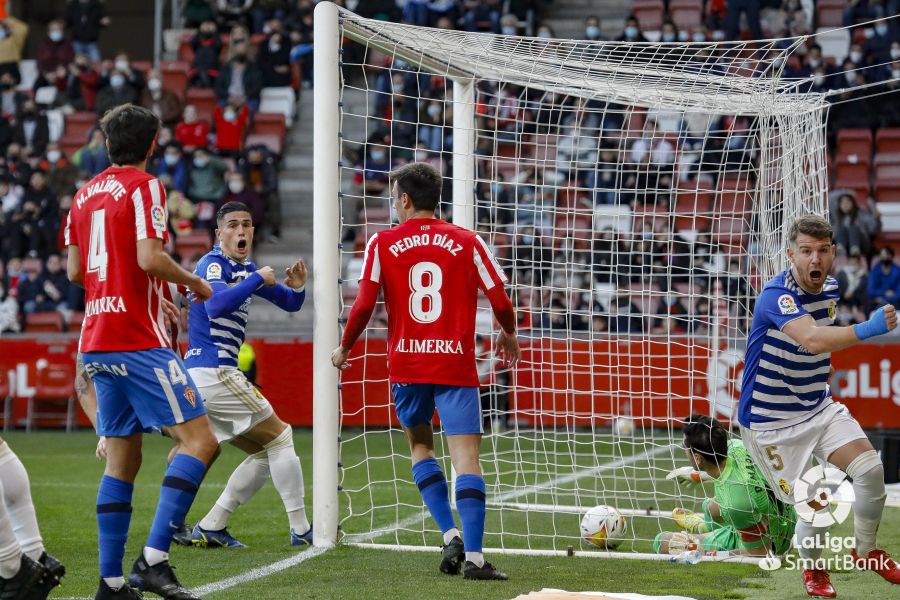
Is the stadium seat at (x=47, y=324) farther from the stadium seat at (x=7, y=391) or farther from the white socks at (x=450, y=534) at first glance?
the white socks at (x=450, y=534)

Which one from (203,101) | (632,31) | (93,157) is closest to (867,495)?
(632,31)

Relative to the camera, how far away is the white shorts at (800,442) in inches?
217

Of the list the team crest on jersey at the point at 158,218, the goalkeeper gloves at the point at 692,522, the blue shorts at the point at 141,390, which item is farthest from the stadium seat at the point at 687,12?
the blue shorts at the point at 141,390

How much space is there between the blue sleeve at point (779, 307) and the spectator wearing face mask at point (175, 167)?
15108 mm

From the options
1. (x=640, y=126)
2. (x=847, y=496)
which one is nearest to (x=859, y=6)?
(x=640, y=126)

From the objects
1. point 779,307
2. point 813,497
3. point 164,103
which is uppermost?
point 164,103

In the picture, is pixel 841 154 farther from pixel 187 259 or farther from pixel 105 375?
pixel 105 375

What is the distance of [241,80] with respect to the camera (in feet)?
68.7

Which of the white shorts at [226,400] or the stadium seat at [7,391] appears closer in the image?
the white shorts at [226,400]

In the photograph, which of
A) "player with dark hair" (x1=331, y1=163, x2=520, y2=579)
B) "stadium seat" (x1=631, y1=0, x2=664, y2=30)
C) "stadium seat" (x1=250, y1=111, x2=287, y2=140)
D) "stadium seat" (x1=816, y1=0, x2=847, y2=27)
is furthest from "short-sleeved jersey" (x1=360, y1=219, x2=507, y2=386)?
"stadium seat" (x1=816, y1=0, x2=847, y2=27)

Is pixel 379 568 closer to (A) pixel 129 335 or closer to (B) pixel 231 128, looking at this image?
(A) pixel 129 335

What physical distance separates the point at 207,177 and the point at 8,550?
1511 cm

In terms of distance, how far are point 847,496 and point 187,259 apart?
1224 centimetres

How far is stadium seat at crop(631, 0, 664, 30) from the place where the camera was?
20.2 m
